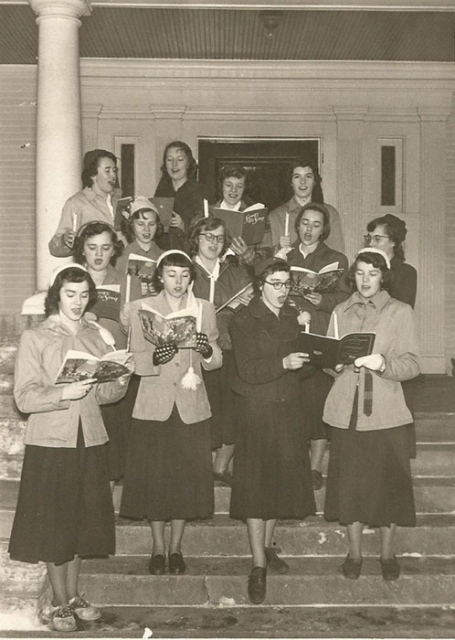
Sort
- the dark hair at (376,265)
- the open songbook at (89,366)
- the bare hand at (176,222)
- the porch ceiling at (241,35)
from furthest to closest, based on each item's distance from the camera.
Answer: the porch ceiling at (241,35), the bare hand at (176,222), the dark hair at (376,265), the open songbook at (89,366)

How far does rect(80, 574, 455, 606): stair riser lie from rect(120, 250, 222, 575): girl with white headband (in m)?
0.11

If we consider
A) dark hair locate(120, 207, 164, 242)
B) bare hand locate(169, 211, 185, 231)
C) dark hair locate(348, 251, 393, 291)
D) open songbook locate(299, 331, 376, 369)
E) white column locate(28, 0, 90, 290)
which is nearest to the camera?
open songbook locate(299, 331, 376, 369)

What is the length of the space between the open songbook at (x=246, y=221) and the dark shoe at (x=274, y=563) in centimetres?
186

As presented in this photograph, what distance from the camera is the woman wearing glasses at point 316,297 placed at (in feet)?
16.8

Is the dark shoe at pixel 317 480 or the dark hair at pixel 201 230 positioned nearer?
the dark hair at pixel 201 230

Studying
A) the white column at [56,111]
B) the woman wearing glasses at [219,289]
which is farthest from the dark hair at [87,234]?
the white column at [56,111]

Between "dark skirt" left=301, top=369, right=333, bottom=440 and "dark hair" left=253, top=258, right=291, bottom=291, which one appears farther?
"dark skirt" left=301, top=369, right=333, bottom=440

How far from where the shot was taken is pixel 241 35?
7984 millimetres

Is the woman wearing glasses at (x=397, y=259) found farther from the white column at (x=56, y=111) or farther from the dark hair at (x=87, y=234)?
the white column at (x=56, y=111)

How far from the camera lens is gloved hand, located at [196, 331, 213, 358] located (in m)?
4.56

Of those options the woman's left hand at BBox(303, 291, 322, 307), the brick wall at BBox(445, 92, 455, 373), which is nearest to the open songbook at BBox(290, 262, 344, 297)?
the woman's left hand at BBox(303, 291, 322, 307)

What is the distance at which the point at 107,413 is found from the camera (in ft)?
16.3

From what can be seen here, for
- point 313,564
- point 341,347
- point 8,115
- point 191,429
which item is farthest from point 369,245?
point 8,115

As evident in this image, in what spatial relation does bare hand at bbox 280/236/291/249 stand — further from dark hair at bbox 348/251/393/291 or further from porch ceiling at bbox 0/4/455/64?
porch ceiling at bbox 0/4/455/64
